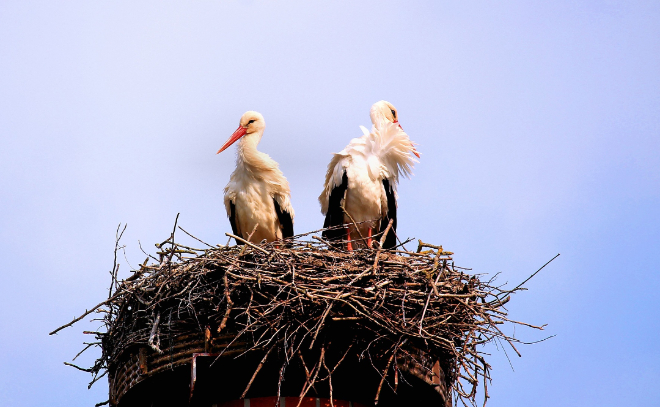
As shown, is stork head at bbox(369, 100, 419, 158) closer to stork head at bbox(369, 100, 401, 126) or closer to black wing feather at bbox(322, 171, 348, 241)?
stork head at bbox(369, 100, 401, 126)

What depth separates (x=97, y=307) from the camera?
6164 mm

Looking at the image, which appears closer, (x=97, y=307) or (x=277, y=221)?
(x=97, y=307)

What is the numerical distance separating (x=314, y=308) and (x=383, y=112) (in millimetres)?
3380

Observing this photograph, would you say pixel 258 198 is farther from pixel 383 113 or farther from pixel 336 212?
pixel 383 113

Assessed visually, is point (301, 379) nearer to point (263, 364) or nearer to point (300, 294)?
point (263, 364)

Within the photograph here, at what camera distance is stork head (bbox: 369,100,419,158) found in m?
8.69

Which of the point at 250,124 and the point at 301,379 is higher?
the point at 250,124

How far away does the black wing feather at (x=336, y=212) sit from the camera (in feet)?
26.7

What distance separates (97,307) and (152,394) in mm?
664

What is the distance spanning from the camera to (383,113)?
28.9ft

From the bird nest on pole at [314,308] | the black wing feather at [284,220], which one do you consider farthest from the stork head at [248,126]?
the bird nest on pole at [314,308]

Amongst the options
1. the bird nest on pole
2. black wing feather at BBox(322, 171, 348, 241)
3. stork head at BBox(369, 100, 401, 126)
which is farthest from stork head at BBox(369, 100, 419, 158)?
the bird nest on pole

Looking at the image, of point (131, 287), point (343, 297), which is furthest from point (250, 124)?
point (343, 297)

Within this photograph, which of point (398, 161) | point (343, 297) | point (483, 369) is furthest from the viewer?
point (398, 161)
